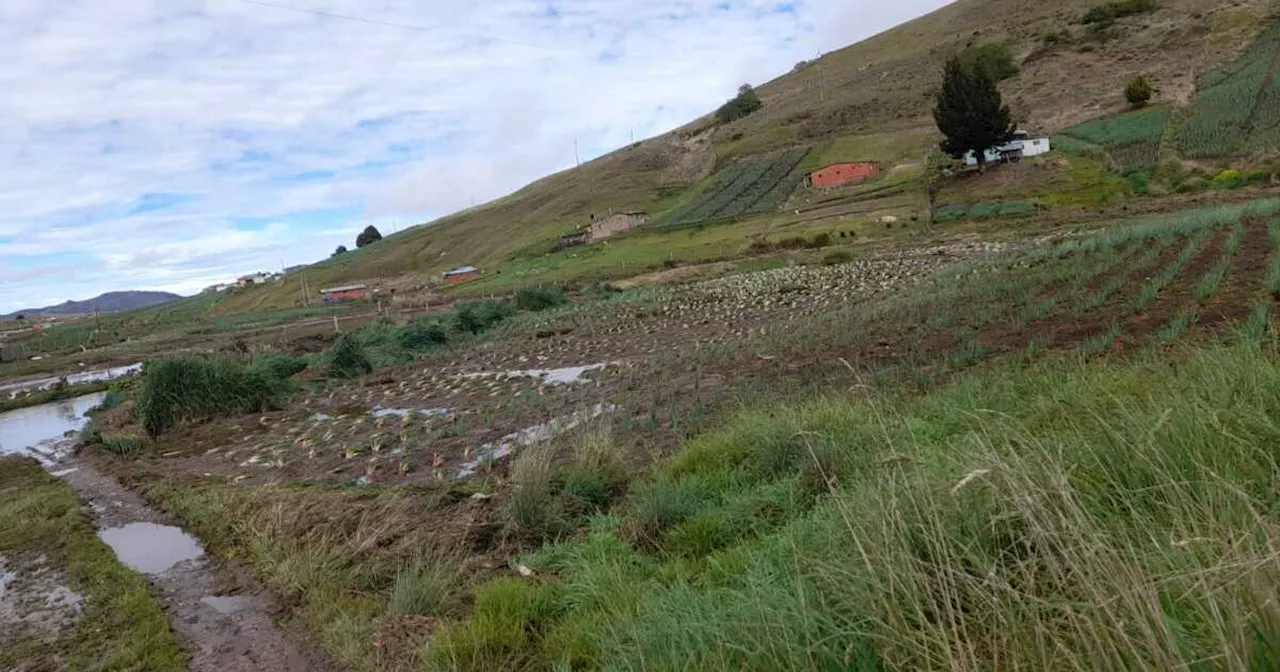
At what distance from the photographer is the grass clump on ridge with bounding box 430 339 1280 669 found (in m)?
2.17

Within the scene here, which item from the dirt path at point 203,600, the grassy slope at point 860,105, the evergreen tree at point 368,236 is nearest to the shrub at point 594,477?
the dirt path at point 203,600

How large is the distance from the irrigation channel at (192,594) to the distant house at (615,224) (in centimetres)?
7279

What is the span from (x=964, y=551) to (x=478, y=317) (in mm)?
30679

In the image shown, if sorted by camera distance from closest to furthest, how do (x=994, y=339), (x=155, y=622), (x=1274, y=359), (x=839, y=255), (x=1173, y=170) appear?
(x=1274, y=359), (x=155, y=622), (x=994, y=339), (x=839, y=255), (x=1173, y=170)

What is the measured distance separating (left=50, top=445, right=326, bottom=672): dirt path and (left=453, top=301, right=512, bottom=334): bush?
20.8 meters

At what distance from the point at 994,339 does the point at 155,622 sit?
10.3 metres

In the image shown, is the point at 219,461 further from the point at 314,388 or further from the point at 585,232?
the point at 585,232

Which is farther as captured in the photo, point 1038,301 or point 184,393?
point 184,393

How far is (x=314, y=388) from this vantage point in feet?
70.2

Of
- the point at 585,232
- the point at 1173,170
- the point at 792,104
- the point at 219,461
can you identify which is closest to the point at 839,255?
the point at 1173,170

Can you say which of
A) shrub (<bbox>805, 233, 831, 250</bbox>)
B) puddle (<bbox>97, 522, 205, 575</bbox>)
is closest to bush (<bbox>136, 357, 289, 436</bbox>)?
puddle (<bbox>97, 522, 205, 575</bbox>)

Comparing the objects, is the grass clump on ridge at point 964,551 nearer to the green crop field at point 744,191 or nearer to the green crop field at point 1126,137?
the green crop field at point 1126,137

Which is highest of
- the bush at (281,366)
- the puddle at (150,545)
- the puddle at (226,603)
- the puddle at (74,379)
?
the puddle at (74,379)

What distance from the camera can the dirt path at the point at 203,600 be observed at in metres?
5.42
